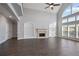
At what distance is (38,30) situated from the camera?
43.3 feet

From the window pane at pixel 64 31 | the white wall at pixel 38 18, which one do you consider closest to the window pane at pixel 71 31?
the window pane at pixel 64 31

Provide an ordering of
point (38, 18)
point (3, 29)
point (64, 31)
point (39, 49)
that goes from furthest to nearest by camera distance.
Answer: point (38, 18)
point (64, 31)
point (3, 29)
point (39, 49)


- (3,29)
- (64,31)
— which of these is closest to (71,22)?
(64,31)

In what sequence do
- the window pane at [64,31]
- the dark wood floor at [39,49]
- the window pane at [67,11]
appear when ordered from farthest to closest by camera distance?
1. the window pane at [64,31]
2. the window pane at [67,11]
3. the dark wood floor at [39,49]

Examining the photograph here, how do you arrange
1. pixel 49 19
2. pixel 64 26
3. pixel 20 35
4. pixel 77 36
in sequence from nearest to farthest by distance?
pixel 77 36 → pixel 20 35 → pixel 64 26 → pixel 49 19

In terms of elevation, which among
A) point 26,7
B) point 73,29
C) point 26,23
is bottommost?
point 73,29

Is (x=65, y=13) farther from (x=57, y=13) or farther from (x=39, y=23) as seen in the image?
(x=39, y=23)

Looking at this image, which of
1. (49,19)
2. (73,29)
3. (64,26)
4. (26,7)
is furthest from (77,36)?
(26,7)

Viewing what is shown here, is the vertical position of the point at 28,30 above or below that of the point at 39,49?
above

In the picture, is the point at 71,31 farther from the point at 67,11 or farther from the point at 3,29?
the point at 3,29

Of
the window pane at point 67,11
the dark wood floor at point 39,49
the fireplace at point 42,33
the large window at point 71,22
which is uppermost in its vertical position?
the window pane at point 67,11

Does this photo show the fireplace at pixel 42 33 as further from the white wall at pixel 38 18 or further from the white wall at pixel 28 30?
the white wall at pixel 28 30

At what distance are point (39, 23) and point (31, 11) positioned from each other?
1.79 m

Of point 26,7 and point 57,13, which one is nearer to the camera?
point 26,7
